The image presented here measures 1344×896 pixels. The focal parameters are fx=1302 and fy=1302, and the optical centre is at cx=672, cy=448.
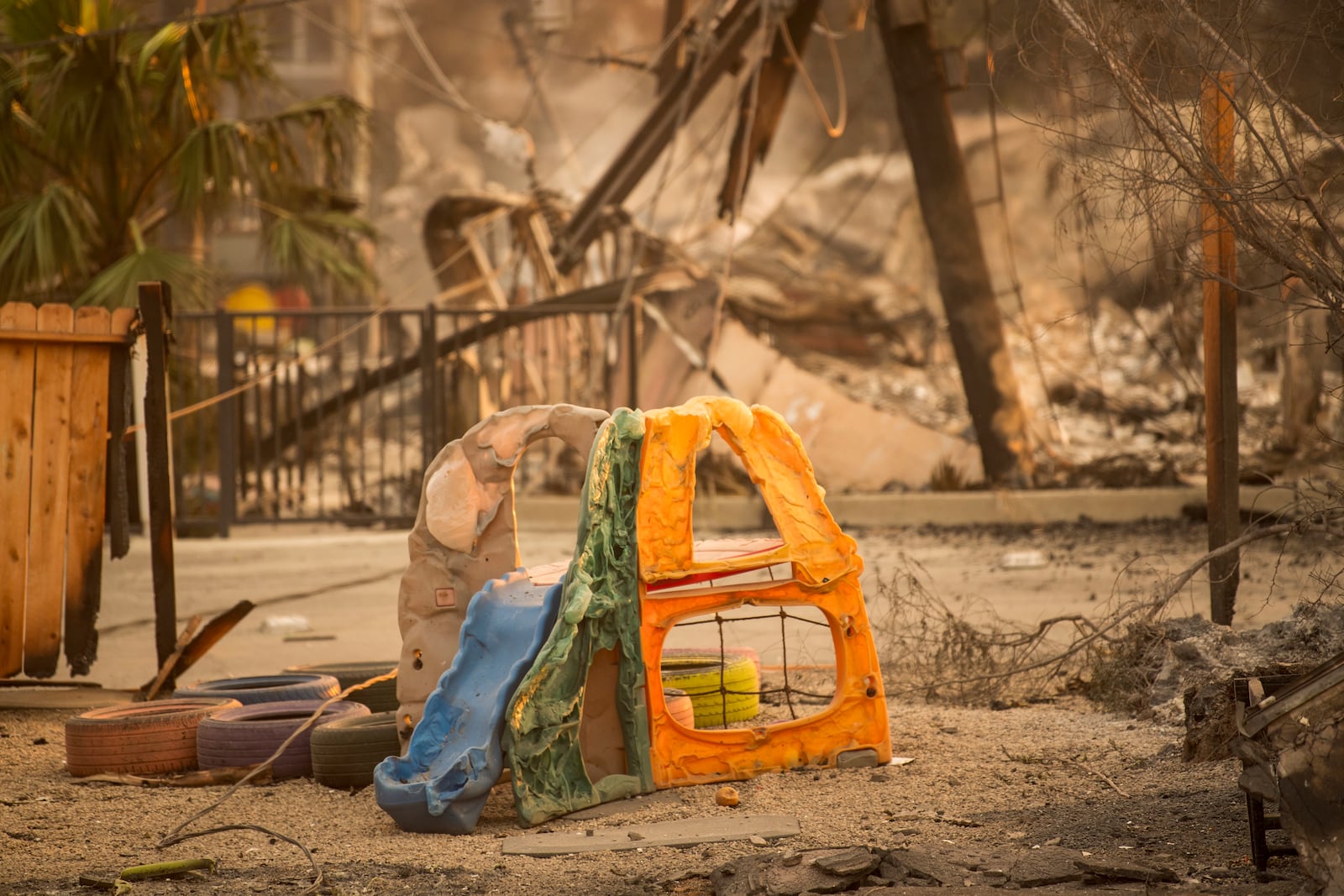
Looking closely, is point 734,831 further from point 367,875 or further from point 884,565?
point 884,565

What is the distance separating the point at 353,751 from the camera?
4562 mm

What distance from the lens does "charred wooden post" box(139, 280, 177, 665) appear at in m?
6.00

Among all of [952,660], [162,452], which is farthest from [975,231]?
[162,452]

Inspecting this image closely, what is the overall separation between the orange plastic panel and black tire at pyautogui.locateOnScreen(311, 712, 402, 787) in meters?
0.96

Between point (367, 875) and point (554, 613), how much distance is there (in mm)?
993

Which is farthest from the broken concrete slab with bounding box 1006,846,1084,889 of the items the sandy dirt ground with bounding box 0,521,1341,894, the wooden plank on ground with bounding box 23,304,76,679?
the wooden plank on ground with bounding box 23,304,76,679

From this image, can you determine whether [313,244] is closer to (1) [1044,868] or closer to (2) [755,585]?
(2) [755,585]

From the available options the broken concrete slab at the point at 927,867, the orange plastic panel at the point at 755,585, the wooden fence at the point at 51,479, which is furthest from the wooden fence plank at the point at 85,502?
the broken concrete slab at the point at 927,867

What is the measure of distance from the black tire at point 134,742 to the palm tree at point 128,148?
6251mm

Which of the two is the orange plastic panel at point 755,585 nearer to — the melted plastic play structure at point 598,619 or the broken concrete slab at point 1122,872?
the melted plastic play structure at point 598,619

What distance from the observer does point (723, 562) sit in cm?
438

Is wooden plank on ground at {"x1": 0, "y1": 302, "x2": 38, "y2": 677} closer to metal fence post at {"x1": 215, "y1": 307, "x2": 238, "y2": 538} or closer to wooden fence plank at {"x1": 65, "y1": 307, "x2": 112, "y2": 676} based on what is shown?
wooden fence plank at {"x1": 65, "y1": 307, "x2": 112, "y2": 676}

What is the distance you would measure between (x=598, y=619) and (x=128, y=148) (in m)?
8.58

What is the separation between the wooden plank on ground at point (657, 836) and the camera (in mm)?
3779
